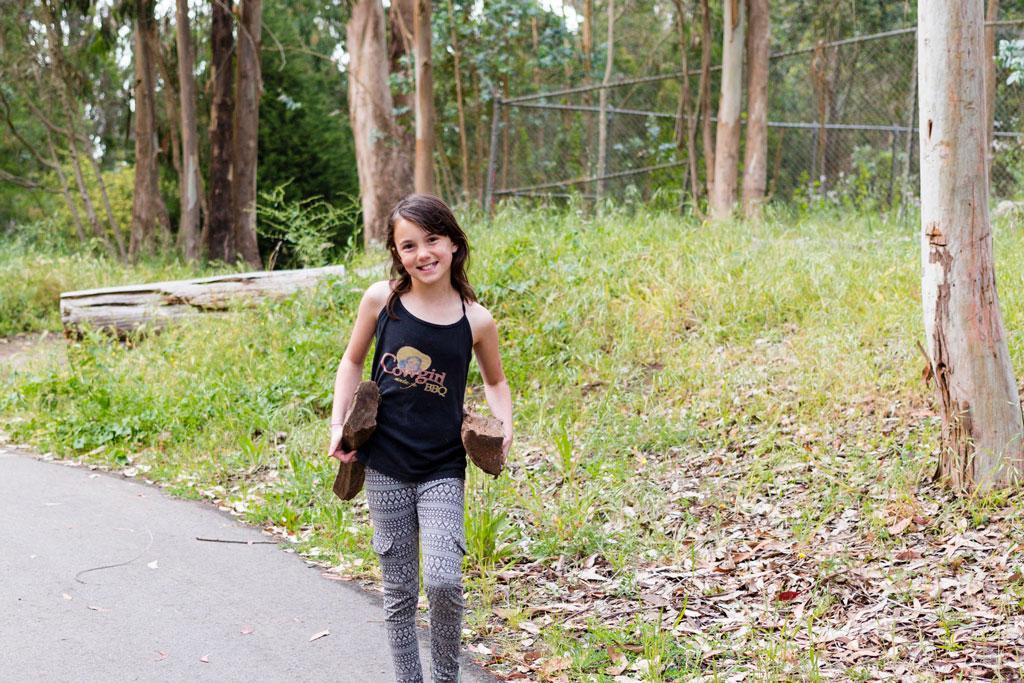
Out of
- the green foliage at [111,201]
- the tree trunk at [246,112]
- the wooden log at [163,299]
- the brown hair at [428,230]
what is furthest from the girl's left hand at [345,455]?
the green foliage at [111,201]

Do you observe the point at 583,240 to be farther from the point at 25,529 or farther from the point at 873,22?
the point at 873,22

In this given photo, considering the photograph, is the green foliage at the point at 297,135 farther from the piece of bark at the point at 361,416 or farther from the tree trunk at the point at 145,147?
the piece of bark at the point at 361,416

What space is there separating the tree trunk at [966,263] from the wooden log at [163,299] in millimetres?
6649

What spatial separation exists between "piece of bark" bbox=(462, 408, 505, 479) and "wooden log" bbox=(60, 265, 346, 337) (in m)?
7.13

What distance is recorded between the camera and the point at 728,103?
11109 millimetres

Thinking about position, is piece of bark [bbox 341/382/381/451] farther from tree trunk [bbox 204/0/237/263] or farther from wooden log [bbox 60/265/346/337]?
tree trunk [bbox 204/0/237/263]

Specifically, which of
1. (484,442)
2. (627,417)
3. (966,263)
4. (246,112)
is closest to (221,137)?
(246,112)

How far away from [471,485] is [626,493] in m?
0.92

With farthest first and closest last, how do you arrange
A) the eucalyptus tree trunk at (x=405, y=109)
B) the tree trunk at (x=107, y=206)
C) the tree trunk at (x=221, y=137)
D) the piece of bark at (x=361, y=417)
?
the tree trunk at (x=107, y=206) < the tree trunk at (x=221, y=137) < the eucalyptus tree trunk at (x=405, y=109) < the piece of bark at (x=361, y=417)

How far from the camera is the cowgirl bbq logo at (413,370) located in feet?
10.0

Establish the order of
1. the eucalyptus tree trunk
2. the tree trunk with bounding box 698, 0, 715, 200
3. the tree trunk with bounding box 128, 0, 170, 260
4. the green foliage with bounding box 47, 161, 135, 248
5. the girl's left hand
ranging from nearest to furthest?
1. the girl's left hand
2. the tree trunk with bounding box 698, 0, 715, 200
3. the eucalyptus tree trunk
4. the tree trunk with bounding box 128, 0, 170, 260
5. the green foliage with bounding box 47, 161, 135, 248

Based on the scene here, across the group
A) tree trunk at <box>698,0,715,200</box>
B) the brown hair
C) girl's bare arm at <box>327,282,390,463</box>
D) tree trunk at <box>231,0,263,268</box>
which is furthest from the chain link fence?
girl's bare arm at <box>327,282,390,463</box>

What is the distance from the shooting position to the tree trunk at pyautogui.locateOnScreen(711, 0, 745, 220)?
36.4 ft

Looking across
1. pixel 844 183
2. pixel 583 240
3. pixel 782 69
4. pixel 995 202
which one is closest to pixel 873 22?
pixel 782 69
